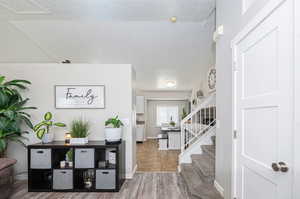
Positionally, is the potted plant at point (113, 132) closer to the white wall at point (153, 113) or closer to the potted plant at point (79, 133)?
the potted plant at point (79, 133)

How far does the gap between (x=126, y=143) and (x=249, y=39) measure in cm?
273

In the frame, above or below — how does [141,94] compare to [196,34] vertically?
below

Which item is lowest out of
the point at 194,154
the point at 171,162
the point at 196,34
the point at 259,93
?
the point at 171,162

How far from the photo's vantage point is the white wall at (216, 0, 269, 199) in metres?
2.26

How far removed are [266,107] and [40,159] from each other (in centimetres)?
332

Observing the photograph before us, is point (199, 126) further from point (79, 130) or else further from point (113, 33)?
point (113, 33)

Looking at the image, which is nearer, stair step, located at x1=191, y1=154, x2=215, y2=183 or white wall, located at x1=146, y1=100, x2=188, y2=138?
stair step, located at x1=191, y1=154, x2=215, y2=183

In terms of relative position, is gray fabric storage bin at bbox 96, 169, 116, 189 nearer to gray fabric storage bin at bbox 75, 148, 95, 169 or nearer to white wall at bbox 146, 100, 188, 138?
gray fabric storage bin at bbox 75, 148, 95, 169

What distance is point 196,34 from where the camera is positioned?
4.74 m

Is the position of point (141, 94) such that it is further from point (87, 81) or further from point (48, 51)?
point (87, 81)

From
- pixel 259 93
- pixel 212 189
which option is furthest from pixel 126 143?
pixel 259 93

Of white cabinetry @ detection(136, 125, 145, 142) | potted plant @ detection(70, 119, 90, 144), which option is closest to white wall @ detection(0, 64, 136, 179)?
potted plant @ detection(70, 119, 90, 144)

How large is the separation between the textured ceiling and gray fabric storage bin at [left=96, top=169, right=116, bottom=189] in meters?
3.06

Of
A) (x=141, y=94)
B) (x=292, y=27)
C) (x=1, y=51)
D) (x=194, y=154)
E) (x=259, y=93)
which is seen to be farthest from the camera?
(x=141, y=94)
